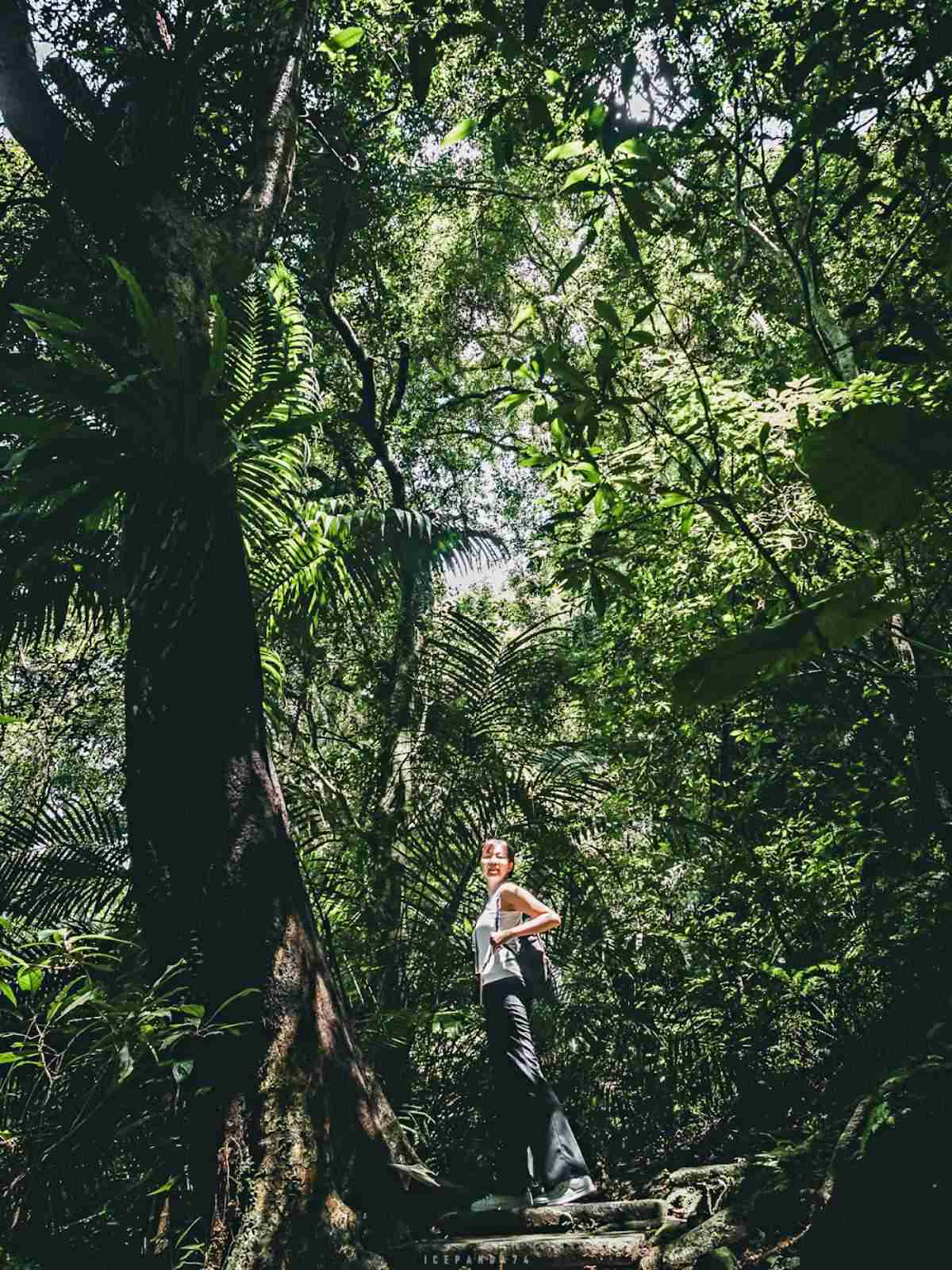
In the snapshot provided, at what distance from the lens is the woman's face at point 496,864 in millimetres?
4758

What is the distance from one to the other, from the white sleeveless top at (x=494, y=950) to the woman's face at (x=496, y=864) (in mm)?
85

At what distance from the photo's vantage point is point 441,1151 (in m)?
5.40

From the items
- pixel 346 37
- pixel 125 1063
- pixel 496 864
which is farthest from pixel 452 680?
pixel 346 37

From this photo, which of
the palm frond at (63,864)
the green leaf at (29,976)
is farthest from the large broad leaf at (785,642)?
the palm frond at (63,864)

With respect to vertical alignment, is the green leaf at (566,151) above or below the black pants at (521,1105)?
above

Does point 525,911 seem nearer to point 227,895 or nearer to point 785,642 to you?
point 227,895

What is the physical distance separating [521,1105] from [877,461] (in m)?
4.26

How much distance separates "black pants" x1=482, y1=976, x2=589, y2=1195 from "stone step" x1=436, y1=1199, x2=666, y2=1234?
0.37 meters

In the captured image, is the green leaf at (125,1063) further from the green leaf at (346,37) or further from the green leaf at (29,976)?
the green leaf at (346,37)

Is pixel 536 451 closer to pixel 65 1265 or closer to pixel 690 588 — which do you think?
pixel 65 1265

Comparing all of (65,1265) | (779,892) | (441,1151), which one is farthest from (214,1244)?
(779,892)

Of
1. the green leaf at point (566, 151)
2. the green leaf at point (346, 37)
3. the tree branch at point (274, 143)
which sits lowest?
the green leaf at point (566, 151)

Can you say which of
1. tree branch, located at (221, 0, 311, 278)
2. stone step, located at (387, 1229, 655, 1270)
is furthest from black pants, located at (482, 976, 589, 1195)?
tree branch, located at (221, 0, 311, 278)

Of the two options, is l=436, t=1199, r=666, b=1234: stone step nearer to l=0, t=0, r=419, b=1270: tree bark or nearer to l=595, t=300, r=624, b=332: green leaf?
l=0, t=0, r=419, b=1270: tree bark
